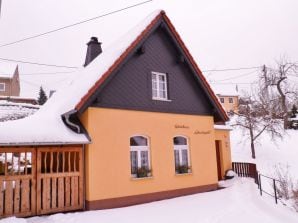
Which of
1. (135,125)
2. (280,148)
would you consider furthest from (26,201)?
(280,148)

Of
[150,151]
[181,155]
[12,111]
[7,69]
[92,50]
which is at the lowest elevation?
[181,155]

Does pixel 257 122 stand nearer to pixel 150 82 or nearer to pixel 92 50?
pixel 92 50

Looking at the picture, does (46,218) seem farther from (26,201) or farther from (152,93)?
(152,93)

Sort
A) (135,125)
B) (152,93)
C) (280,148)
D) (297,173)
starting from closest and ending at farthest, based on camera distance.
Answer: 1. (135,125)
2. (152,93)
3. (297,173)
4. (280,148)

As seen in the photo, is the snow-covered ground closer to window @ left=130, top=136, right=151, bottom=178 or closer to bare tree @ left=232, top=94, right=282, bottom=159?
window @ left=130, top=136, right=151, bottom=178

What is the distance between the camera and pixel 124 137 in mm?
10773

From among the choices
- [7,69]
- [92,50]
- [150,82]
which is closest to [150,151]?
[150,82]

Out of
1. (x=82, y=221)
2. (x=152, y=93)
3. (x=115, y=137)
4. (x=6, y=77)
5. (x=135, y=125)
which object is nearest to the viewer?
(x=82, y=221)

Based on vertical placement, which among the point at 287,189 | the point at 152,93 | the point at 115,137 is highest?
the point at 152,93

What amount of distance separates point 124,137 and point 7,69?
38.7 m

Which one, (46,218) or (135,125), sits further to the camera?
(135,125)

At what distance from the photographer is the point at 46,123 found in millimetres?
9938

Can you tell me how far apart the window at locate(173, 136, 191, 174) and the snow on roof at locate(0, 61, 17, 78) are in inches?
1422

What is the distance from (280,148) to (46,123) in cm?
2492
